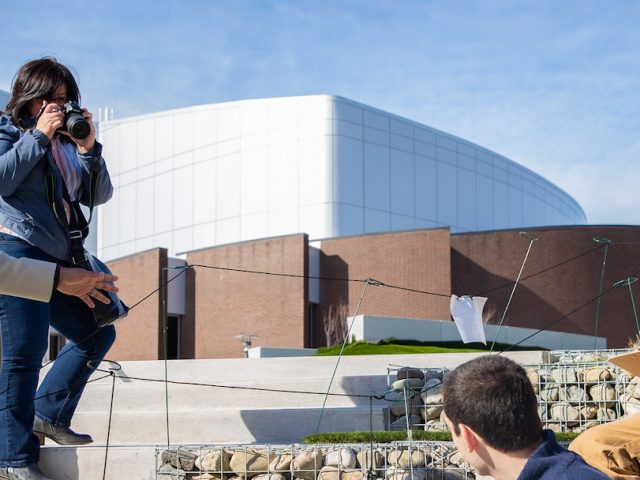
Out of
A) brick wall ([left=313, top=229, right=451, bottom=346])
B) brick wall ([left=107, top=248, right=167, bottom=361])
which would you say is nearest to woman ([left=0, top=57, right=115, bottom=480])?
brick wall ([left=313, top=229, right=451, bottom=346])

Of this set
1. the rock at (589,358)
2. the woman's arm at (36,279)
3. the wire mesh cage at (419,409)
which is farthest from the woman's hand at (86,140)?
the rock at (589,358)

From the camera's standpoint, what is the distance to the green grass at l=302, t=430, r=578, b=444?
18.9ft

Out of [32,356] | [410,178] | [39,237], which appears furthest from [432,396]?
[410,178]

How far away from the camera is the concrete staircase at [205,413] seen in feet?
17.8

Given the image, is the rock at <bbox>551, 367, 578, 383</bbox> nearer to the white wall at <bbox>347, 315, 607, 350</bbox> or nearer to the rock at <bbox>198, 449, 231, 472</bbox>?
the rock at <bbox>198, 449, 231, 472</bbox>

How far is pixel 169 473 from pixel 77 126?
7.40ft

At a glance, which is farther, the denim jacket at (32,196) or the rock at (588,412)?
the rock at (588,412)

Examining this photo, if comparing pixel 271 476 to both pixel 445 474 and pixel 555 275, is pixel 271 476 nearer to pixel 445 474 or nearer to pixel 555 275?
pixel 445 474

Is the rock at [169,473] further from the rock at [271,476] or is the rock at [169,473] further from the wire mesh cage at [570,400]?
the wire mesh cage at [570,400]

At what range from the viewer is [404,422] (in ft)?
23.3

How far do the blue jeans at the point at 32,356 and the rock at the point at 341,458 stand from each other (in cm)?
148

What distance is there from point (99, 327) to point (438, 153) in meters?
33.5

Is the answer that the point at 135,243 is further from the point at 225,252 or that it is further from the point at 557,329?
the point at 557,329

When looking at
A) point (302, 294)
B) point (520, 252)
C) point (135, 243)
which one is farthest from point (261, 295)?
point (135, 243)
